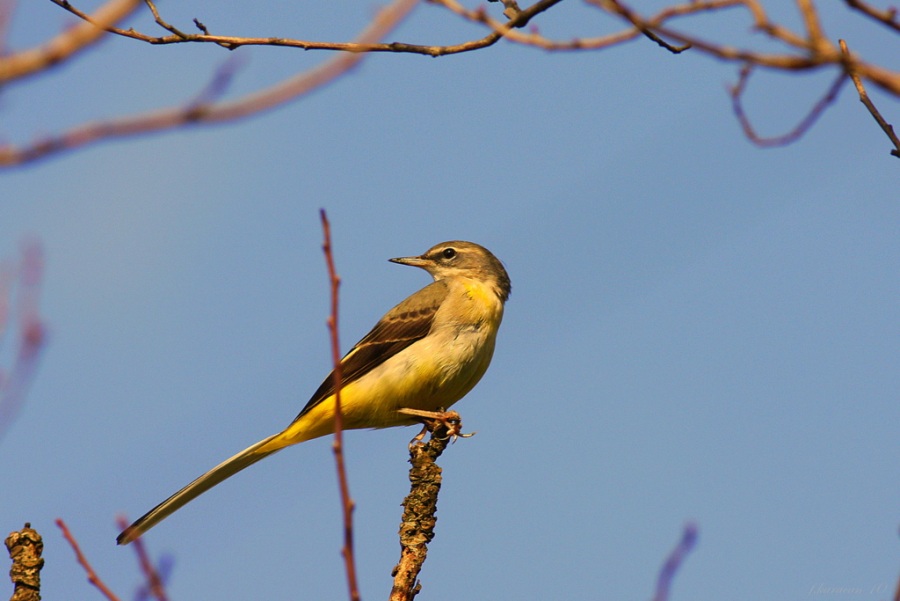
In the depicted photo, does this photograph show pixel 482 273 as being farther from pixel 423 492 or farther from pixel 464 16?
pixel 464 16

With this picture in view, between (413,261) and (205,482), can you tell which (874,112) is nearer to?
(205,482)

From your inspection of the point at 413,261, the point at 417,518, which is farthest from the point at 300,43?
the point at 413,261

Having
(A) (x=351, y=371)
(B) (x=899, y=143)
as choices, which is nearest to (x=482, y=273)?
(A) (x=351, y=371)

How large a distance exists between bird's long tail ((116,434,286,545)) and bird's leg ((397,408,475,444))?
1338mm

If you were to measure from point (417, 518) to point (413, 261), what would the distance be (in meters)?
6.77

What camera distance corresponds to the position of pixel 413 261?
12.2 meters

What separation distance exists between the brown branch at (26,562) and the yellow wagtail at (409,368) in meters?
4.98

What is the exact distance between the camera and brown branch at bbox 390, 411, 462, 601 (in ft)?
16.7

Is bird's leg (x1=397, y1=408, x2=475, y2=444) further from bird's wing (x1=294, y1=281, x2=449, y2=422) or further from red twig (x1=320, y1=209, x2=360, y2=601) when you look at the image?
red twig (x1=320, y1=209, x2=360, y2=601)

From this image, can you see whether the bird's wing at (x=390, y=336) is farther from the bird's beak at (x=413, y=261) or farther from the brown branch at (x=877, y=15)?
the brown branch at (x=877, y=15)

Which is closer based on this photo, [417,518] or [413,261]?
[417,518]

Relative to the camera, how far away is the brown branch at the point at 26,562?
158 inches

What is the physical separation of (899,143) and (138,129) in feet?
12.1

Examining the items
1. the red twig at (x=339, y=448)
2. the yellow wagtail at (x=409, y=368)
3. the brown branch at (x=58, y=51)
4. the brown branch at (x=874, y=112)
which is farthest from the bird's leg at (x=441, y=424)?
the brown branch at (x=58, y=51)
